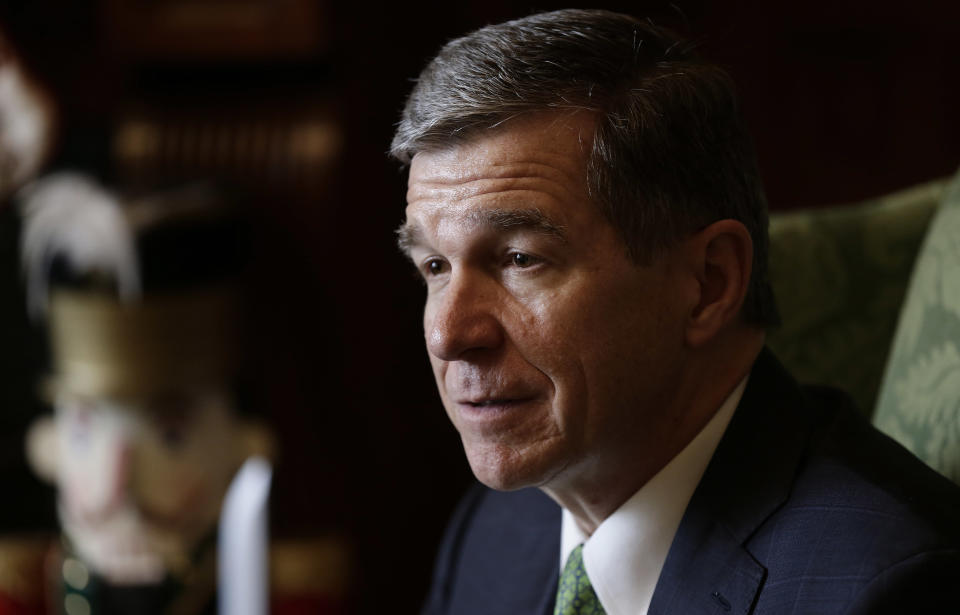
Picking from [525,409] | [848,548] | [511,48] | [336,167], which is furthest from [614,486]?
[336,167]

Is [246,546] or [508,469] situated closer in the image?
[508,469]

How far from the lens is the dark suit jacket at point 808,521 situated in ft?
2.77

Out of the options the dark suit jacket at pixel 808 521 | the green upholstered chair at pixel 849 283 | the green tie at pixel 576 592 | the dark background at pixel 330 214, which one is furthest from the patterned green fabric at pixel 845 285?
the dark background at pixel 330 214

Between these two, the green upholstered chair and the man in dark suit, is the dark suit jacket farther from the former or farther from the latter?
the green upholstered chair

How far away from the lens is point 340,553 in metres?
2.42

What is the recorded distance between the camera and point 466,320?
3.23 feet

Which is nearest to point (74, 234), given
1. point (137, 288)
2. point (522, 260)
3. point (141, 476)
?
point (137, 288)

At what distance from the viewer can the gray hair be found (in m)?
0.96

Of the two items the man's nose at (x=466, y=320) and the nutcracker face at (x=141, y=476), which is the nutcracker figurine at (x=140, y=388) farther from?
the man's nose at (x=466, y=320)

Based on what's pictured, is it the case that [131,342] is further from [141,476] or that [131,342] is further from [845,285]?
[845,285]

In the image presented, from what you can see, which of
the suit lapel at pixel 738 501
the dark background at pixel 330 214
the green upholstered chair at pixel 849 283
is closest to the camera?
the suit lapel at pixel 738 501

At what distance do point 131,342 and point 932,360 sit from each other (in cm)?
153

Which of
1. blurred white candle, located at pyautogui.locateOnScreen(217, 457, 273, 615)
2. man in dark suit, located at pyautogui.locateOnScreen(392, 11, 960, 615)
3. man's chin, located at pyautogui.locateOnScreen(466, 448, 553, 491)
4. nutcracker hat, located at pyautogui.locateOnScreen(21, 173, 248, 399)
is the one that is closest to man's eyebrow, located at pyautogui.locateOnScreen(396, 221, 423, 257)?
man in dark suit, located at pyautogui.locateOnScreen(392, 11, 960, 615)

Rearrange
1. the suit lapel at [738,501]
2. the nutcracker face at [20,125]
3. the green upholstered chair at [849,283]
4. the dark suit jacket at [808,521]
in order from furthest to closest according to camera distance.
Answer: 1. the nutcracker face at [20,125]
2. the green upholstered chair at [849,283]
3. the suit lapel at [738,501]
4. the dark suit jacket at [808,521]
